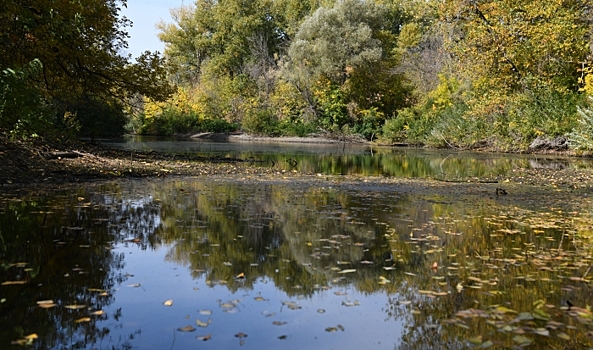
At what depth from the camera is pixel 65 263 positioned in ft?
17.6

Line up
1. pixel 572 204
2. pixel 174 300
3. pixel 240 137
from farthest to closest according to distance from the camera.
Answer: pixel 240 137, pixel 572 204, pixel 174 300

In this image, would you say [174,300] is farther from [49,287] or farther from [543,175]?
[543,175]

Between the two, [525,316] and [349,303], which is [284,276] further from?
[525,316]

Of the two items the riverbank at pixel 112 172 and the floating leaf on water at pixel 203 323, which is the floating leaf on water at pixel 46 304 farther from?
the riverbank at pixel 112 172

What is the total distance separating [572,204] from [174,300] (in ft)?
30.0

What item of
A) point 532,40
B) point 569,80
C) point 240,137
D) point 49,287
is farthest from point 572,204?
point 240,137

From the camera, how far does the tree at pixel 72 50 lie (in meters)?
14.2

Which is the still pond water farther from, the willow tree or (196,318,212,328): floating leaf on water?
the willow tree

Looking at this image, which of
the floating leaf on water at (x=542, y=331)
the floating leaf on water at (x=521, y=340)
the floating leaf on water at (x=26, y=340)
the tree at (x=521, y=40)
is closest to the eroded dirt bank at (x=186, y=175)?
the floating leaf on water at (x=26, y=340)

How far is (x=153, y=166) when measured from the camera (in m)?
16.2

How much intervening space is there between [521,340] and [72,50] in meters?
16.7

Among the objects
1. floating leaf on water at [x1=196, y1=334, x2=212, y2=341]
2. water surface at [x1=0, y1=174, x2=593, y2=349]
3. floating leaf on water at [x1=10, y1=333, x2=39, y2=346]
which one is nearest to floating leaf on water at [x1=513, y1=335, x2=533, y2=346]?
water surface at [x1=0, y1=174, x2=593, y2=349]

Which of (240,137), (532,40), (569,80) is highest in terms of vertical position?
(532,40)

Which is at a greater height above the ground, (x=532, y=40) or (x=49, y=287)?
(x=532, y=40)
